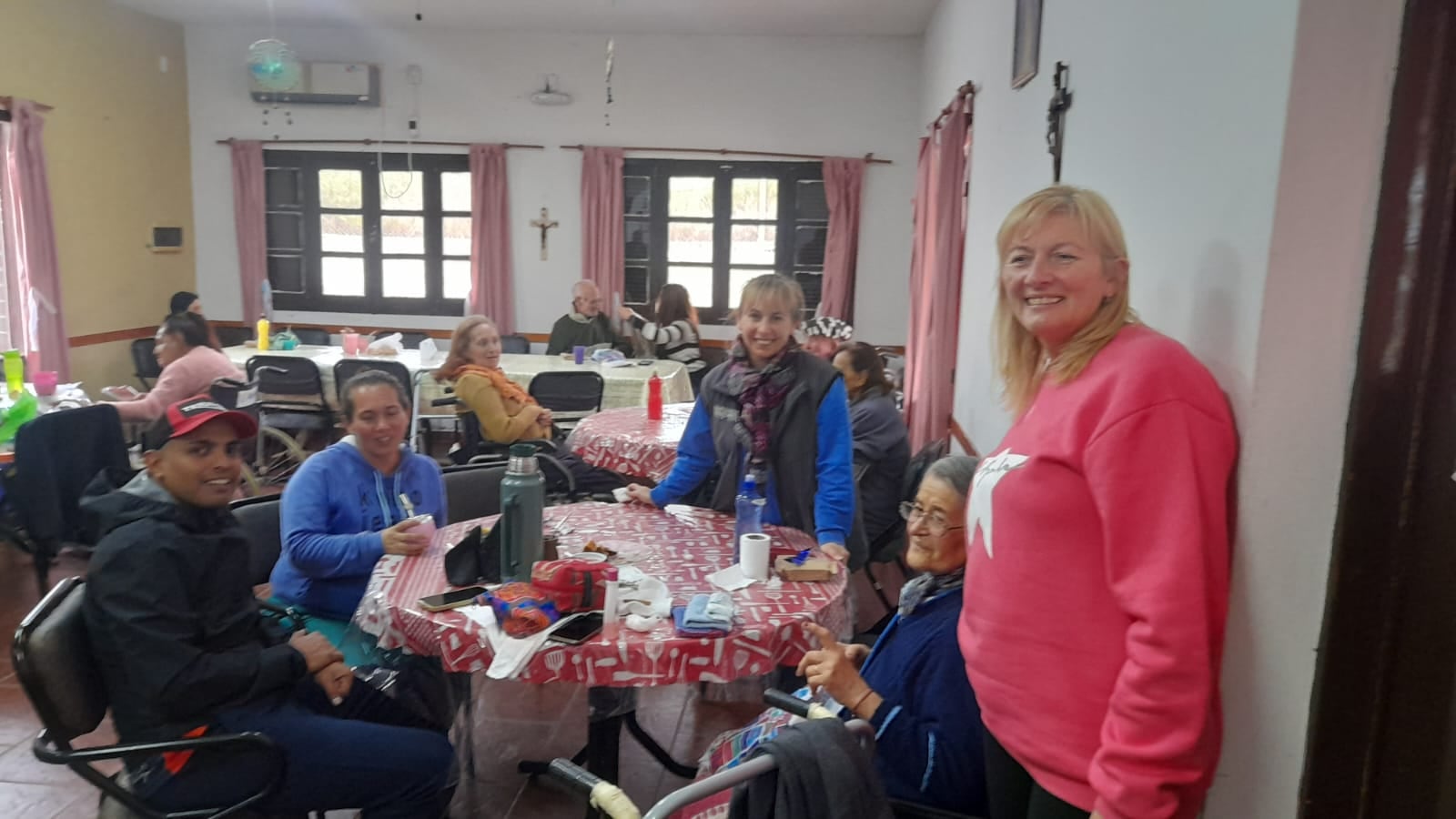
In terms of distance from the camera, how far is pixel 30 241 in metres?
5.83

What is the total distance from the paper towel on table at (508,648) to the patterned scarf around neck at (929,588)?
0.64 m

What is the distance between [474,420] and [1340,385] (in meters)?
3.63

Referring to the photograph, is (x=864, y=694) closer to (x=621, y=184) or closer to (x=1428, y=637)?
(x=1428, y=637)

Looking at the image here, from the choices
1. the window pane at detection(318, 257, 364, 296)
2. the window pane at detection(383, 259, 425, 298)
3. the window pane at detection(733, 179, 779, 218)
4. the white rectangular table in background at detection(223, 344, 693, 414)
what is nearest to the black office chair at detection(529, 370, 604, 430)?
the white rectangular table in background at detection(223, 344, 693, 414)

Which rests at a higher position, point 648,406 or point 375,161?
point 375,161

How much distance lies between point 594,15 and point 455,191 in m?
1.84

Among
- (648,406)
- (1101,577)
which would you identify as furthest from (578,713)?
(1101,577)

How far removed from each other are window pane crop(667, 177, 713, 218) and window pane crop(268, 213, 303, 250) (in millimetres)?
3029

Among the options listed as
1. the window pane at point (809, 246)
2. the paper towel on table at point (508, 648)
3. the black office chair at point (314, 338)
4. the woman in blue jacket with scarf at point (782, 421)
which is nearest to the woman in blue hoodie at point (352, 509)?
the paper towel on table at point (508, 648)

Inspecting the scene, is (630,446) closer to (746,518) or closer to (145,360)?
(746,518)

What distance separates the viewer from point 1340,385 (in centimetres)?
108

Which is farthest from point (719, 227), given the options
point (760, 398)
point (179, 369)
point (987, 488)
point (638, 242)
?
point (987, 488)

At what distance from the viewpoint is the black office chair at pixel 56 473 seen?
10.5 feet

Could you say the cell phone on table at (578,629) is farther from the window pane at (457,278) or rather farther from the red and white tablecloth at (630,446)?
the window pane at (457,278)
